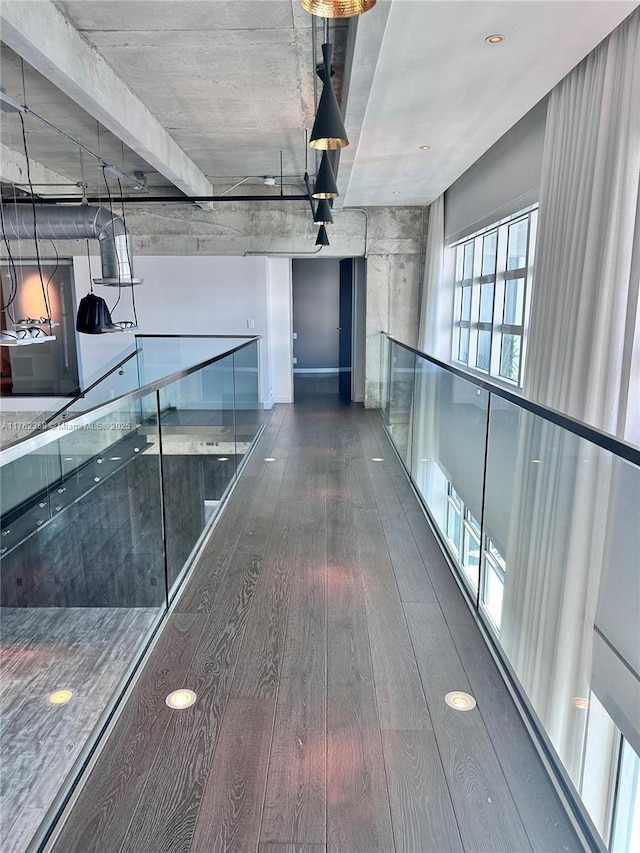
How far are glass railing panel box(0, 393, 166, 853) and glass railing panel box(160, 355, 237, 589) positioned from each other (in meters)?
0.15

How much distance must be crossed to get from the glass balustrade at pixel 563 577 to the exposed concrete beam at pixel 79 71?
310 cm

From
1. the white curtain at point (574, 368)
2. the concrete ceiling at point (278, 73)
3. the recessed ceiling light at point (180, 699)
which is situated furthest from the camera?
the concrete ceiling at point (278, 73)

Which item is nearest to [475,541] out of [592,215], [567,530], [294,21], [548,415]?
[567,530]

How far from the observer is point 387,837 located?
172 centimetres

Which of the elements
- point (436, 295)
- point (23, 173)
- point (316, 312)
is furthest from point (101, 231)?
point (316, 312)

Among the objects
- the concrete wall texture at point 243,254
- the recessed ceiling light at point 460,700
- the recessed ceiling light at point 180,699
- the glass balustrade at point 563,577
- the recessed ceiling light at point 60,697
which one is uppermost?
the concrete wall texture at point 243,254

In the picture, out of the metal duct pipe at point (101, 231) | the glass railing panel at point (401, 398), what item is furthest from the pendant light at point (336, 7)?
the metal duct pipe at point (101, 231)

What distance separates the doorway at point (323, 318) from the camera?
12.7 m

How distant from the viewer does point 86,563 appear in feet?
11.0

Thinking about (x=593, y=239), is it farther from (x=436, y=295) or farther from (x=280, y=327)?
(x=280, y=327)

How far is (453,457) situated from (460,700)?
1.73 meters

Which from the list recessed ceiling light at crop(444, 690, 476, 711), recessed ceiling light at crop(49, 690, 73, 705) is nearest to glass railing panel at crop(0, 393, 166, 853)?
recessed ceiling light at crop(49, 690, 73, 705)

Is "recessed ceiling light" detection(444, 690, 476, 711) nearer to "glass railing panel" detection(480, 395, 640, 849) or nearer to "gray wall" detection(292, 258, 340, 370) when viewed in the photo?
"glass railing panel" detection(480, 395, 640, 849)

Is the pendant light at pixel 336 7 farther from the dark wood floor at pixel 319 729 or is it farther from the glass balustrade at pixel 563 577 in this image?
the dark wood floor at pixel 319 729
